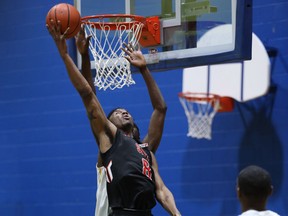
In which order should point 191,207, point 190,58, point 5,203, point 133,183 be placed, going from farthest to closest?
point 5,203 < point 191,207 < point 190,58 < point 133,183

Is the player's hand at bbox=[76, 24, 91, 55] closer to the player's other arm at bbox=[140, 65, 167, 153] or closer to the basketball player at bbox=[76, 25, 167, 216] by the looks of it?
the basketball player at bbox=[76, 25, 167, 216]

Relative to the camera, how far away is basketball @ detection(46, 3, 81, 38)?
485cm

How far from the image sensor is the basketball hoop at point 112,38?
6051 mm

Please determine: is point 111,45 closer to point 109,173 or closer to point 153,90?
point 153,90

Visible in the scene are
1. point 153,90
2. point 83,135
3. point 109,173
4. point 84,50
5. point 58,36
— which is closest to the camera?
point 58,36

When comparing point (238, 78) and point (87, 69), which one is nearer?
point (87, 69)

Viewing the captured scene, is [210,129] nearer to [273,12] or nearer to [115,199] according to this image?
[273,12]

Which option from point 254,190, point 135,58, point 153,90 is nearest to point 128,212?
point 153,90

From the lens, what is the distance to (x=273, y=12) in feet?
22.8

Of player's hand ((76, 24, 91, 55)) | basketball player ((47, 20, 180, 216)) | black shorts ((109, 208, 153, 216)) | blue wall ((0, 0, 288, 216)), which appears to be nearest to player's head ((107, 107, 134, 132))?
basketball player ((47, 20, 180, 216))

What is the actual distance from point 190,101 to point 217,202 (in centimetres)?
107

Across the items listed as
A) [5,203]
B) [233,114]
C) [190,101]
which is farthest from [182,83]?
[5,203]

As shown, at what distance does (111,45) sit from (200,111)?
4.73 feet

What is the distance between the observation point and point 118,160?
4.68 meters
